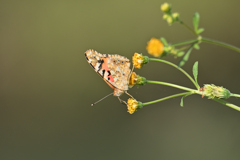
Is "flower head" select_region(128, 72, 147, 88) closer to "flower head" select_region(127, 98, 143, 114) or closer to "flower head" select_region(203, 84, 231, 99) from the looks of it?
"flower head" select_region(127, 98, 143, 114)

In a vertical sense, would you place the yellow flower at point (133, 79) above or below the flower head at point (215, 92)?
above

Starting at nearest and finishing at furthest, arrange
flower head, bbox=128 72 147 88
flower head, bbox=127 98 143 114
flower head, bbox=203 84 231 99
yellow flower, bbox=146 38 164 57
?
yellow flower, bbox=146 38 164 57 → flower head, bbox=203 84 231 99 → flower head, bbox=128 72 147 88 → flower head, bbox=127 98 143 114

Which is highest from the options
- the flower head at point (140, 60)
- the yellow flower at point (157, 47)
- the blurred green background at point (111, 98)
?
the blurred green background at point (111, 98)

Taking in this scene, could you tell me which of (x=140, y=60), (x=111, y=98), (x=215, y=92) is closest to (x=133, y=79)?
(x=140, y=60)

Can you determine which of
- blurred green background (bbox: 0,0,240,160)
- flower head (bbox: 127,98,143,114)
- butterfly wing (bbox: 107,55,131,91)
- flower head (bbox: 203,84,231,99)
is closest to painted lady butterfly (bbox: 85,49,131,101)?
butterfly wing (bbox: 107,55,131,91)

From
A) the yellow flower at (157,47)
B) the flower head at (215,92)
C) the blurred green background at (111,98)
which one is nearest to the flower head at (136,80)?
the flower head at (215,92)

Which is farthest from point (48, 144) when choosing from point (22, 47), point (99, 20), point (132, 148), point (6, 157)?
point (99, 20)

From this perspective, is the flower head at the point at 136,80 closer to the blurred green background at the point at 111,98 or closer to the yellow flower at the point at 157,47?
the yellow flower at the point at 157,47

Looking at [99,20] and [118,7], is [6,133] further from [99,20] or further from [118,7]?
[118,7]

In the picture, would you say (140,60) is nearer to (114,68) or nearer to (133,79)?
(133,79)

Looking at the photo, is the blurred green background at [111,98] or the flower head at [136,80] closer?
the flower head at [136,80]
